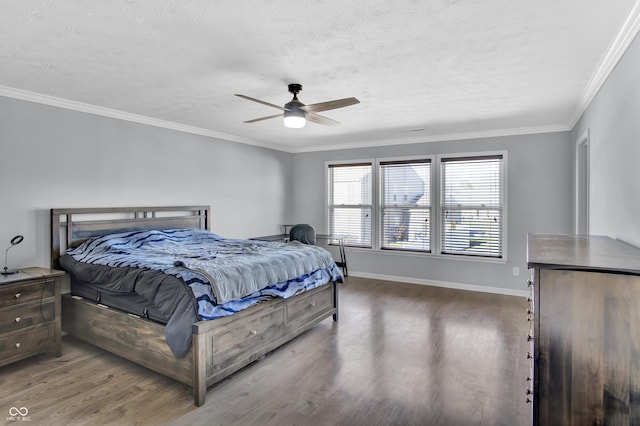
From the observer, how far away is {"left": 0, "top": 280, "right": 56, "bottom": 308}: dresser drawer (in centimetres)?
295

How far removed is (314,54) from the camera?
259 centimetres

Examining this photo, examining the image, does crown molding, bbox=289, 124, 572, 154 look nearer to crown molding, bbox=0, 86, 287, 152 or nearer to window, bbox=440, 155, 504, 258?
window, bbox=440, 155, 504, 258

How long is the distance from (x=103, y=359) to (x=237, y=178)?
11.2 ft

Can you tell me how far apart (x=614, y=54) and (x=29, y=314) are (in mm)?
5008

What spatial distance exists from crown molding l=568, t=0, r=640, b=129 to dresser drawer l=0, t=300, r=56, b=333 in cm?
477

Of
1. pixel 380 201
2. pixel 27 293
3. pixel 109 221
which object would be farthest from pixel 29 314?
pixel 380 201

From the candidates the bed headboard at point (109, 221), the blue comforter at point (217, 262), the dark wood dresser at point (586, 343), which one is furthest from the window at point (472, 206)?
the dark wood dresser at point (586, 343)

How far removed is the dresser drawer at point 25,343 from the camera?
293 centimetres

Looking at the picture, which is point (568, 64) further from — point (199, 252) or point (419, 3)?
point (199, 252)

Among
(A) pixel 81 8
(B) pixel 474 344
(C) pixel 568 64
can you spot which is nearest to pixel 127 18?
(A) pixel 81 8

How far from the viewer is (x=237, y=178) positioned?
5.97m

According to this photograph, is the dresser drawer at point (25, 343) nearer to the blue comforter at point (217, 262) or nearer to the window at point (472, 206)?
the blue comforter at point (217, 262)

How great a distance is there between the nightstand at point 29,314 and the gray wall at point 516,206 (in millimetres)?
4594
